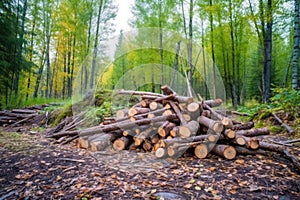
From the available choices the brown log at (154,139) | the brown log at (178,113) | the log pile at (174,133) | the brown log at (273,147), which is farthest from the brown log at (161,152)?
the brown log at (273,147)

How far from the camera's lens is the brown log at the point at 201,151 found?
3389 millimetres

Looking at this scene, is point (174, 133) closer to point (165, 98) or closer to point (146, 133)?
point (146, 133)

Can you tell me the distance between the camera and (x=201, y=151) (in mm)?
3410

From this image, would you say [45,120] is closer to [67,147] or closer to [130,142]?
[67,147]

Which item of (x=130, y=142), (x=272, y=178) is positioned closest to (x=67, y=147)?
(x=130, y=142)

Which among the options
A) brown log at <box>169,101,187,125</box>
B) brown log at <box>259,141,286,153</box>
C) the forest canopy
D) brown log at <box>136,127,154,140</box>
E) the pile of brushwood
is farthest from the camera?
the forest canopy

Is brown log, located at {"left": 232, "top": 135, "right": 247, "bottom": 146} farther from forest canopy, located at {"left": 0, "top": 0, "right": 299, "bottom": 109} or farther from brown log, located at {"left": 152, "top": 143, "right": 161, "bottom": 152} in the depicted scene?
forest canopy, located at {"left": 0, "top": 0, "right": 299, "bottom": 109}

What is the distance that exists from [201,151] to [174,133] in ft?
1.81

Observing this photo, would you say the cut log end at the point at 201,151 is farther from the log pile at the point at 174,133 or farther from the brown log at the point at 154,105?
the brown log at the point at 154,105

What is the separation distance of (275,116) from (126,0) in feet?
43.9

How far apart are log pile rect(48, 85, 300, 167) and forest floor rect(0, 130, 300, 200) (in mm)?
181

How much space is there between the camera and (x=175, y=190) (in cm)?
234

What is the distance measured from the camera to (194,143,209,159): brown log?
11.1 feet

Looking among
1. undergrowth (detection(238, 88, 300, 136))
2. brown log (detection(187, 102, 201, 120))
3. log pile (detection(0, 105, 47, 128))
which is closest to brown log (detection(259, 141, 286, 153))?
brown log (detection(187, 102, 201, 120))
